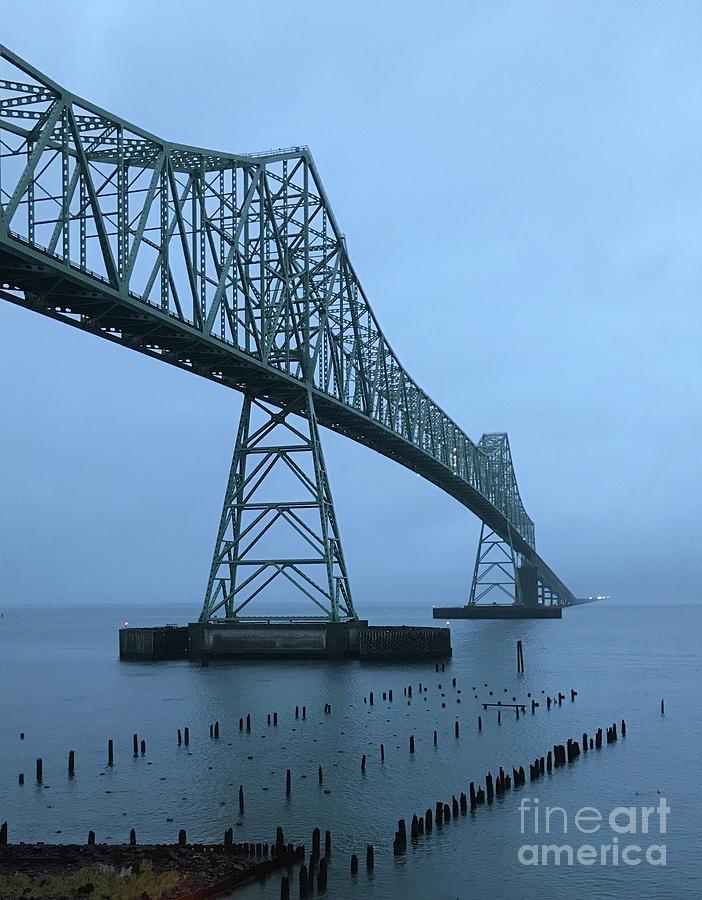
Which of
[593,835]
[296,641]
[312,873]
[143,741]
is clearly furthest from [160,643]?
[312,873]

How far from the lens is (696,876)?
27000 mm

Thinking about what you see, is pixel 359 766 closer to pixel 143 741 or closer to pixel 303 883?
pixel 143 741

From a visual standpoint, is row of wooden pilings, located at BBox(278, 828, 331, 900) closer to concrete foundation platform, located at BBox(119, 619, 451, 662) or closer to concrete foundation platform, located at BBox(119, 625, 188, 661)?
concrete foundation platform, located at BBox(119, 619, 451, 662)

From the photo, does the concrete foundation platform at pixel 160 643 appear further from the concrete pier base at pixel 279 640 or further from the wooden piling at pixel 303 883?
the wooden piling at pixel 303 883

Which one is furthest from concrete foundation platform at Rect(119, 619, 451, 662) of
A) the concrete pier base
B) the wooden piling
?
the wooden piling

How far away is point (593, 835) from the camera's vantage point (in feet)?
102

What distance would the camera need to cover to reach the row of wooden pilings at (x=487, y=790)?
29.6m

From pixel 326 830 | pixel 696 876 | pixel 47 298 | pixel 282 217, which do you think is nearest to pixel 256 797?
pixel 326 830

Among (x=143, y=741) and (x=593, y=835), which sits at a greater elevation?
(x=143, y=741)

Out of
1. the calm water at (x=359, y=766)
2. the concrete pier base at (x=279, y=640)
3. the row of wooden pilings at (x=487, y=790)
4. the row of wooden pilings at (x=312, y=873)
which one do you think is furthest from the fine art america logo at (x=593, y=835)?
the concrete pier base at (x=279, y=640)

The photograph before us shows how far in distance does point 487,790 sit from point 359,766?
23.1ft

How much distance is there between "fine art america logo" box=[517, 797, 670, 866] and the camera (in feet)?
93.6

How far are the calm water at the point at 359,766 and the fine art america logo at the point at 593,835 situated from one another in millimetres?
190

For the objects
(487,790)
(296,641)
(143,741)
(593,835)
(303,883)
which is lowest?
(593,835)
